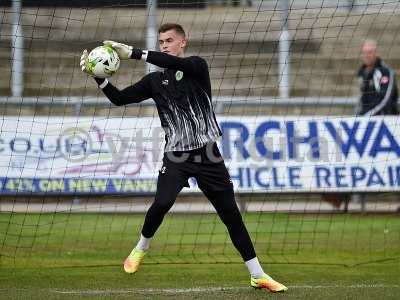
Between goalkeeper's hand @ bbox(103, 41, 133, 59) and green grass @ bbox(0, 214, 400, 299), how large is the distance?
199 cm

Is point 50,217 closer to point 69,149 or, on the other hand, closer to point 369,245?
point 69,149

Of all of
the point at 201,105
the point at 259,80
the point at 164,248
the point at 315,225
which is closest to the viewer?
the point at 201,105

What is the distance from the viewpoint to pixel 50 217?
12.6 metres

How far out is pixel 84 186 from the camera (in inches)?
507

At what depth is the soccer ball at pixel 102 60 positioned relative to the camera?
7285 mm

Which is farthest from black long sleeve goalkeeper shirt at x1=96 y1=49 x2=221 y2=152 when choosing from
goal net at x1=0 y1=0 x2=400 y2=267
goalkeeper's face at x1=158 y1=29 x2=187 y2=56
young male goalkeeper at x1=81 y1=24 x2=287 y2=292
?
goal net at x1=0 y1=0 x2=400 y2=267

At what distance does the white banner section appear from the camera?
12.7 metres

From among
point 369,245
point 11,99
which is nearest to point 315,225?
point 369,245

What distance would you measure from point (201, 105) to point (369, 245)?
4.03 metres

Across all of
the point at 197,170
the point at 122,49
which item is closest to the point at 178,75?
the point at 122,49

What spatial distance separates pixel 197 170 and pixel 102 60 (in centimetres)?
123

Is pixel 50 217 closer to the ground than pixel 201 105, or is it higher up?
closer to the ground

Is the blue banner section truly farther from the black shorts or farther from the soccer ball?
the soccer ball

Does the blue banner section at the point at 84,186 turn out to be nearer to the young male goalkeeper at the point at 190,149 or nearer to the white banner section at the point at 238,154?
the white banner section at the point at 238,154
